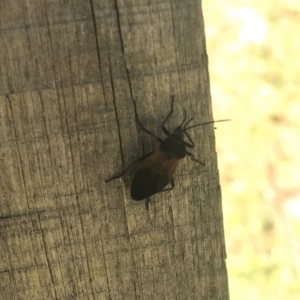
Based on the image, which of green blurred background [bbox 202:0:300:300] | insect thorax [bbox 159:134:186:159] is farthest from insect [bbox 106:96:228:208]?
green blurred background [bbox 202:0:300:300]

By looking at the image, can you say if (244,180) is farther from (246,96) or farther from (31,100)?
(31,100)

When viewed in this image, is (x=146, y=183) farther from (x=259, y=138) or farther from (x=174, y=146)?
(x=259, y=138)

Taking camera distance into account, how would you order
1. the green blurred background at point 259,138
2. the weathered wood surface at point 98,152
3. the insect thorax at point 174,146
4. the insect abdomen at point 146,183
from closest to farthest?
the weathered wood surface at point 98,152, the insect abdomen at point 146,183, the insect thorax at point 174,146, the green blurred background at point 259,138

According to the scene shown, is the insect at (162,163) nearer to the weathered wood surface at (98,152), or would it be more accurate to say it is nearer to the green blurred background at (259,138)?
the weathered wood surface at (98,152)

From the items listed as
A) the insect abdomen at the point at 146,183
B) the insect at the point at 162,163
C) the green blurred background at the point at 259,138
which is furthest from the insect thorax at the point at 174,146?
the green blurred background at the point at 259,138

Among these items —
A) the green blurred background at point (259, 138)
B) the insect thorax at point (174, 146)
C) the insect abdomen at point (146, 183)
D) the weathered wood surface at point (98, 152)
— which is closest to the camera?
the weathered wood surface at point (98, 152)

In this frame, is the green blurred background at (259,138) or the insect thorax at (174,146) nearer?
the insect thorax at (174,146)
